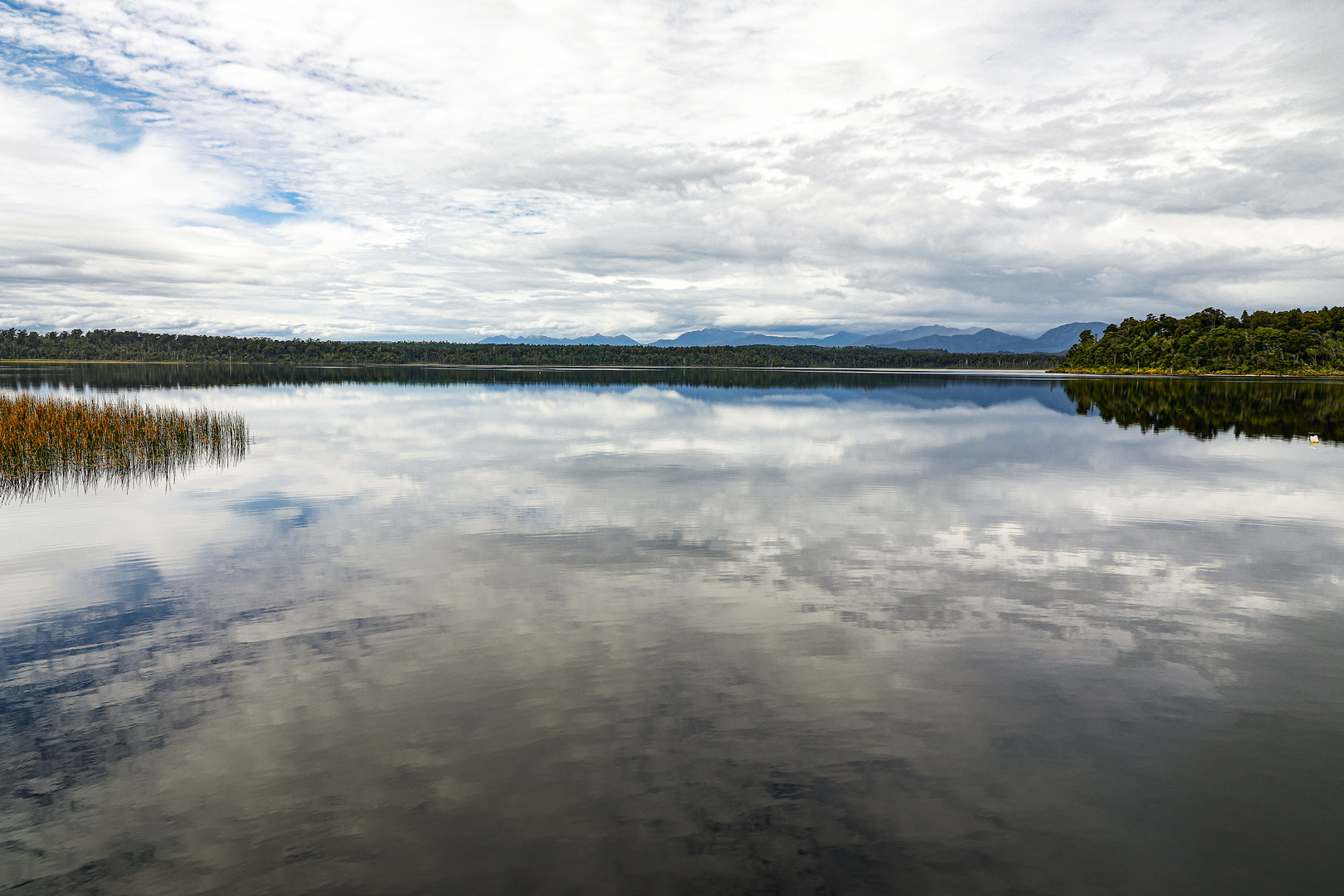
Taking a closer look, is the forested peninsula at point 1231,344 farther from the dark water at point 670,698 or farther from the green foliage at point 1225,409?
the dark water at point 670,698

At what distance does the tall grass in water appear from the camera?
23791mm

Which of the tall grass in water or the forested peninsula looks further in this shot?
the forested peninsula

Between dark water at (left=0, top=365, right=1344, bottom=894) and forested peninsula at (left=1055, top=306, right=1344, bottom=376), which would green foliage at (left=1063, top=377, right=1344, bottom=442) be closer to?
dark water at (left=0, top=365, right=1344, bottom=894)

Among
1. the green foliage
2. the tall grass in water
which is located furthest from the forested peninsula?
the tall grass in water

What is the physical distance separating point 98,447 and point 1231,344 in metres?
174

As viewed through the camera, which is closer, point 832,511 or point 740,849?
point 740,849

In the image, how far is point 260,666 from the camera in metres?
9.62

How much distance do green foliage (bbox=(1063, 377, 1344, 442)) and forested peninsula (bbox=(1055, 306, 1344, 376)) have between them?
50572mm

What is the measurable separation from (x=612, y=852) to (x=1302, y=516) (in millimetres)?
21872

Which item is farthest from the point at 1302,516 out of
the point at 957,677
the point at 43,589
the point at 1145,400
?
the point at 1145,400

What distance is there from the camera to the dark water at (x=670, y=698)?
20.0 ft

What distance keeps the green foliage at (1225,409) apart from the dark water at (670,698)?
27863 millimetres

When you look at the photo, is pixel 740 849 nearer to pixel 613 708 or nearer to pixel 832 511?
pixel 613 708

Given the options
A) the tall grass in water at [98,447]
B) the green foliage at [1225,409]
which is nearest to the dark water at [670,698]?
the tall grass in water at [98,447]
